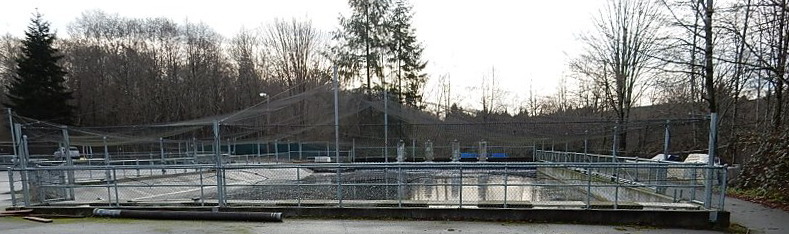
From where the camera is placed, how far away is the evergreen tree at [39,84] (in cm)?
3425

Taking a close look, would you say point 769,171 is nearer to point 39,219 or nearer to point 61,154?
point 39,219

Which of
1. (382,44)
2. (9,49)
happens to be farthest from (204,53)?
(382,44)

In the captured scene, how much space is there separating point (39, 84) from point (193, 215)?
38.6m

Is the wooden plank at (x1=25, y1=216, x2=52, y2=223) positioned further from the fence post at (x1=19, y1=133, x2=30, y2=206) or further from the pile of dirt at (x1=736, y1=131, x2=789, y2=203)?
the pile of dirt at (x1=736, y1=131, x2=789, y2=203)

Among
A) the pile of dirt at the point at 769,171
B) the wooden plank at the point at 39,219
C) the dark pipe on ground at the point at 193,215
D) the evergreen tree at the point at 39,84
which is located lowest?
the wooden plank at the point at 39,219

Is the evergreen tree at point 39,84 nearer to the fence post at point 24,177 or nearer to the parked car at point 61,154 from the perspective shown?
the parked car at point 61,154

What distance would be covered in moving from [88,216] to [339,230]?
16.8 ft

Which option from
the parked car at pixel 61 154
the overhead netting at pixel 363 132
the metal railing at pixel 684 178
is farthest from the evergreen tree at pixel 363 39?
the metal railing at pixel 684 178

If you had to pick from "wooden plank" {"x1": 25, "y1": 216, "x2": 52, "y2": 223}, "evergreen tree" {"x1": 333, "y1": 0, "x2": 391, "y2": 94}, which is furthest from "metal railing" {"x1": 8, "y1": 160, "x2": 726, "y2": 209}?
"evergreen tree" {"x1": 333, "y1": 0, "x2": 391, "y2": 94}

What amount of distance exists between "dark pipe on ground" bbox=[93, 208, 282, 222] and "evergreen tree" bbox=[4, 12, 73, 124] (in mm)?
35113

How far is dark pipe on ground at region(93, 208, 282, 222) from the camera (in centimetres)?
729

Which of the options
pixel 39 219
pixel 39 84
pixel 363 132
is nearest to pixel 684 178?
pixel 39 219

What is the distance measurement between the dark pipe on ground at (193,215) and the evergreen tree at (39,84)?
35113mm

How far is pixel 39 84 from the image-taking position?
1374 inches
